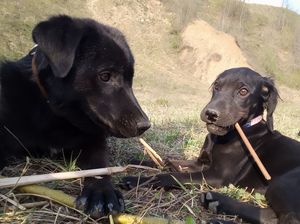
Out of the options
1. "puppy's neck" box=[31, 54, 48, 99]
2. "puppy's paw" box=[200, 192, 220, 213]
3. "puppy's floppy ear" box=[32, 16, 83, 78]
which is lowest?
"puppy's paw" box=[200, 192, 220, 213]

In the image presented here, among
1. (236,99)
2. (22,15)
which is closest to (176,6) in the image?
(22,15)

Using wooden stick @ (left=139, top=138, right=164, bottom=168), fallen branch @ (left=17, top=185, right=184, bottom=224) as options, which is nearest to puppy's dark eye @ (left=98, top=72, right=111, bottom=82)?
fallen branch @ (left=17, top=185, right=184, bottom=224)

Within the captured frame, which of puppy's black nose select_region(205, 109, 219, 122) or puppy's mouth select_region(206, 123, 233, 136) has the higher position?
puppy's black nose select_region(205, 109, 219, 122)

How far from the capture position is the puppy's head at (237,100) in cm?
388

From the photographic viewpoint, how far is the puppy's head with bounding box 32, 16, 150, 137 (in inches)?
113

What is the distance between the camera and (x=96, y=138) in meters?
3.25

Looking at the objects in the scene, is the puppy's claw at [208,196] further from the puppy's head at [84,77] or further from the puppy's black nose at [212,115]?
the puppy's black nose at [212,115]

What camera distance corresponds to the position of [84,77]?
298cm

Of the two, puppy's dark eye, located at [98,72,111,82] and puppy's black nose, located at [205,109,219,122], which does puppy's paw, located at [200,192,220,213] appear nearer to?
puppy's black nose, located at [205,109,219,122]

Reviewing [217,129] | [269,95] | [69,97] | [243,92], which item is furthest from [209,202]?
[269,95]

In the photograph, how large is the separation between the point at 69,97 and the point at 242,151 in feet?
5.94

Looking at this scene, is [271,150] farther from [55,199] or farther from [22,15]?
[22,15]

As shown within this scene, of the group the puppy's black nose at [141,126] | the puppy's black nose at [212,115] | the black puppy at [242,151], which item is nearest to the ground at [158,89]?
the black puppy at [242,151]

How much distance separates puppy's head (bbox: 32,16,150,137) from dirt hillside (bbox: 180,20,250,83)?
27374 millimetres
